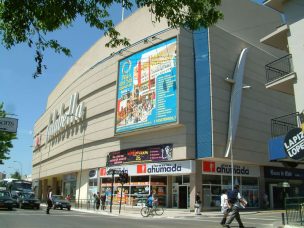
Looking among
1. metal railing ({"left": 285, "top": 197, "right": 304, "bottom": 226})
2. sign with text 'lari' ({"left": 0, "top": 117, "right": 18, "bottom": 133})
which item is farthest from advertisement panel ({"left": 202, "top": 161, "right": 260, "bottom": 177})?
metal railing ({"left": 285, "top": 197, "right": 304, "bottom": 226})

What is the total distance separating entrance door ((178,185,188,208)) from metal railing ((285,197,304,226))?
861 inches

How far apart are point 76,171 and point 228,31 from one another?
94.8 ft

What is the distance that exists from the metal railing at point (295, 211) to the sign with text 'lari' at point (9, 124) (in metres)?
13.4

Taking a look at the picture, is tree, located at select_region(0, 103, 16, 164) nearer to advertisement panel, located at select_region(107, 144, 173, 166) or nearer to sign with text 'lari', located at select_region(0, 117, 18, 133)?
advertisement panel, located at select_region(107, 144, 173, 166)

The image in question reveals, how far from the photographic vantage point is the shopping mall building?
36.4m

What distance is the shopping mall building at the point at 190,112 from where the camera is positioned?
3638 centimetres

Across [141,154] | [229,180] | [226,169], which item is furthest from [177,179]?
[229,180]

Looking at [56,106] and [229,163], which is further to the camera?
[56,106]

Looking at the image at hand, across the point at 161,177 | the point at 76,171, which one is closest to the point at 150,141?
the point at 161,177

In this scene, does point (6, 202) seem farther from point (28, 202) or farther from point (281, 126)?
point (281, 126)

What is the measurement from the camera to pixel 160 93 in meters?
37.8

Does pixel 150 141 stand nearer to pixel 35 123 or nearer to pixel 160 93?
pixel 160 93

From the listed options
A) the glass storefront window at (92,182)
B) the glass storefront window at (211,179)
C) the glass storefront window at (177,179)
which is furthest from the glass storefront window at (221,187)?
the glass storefront window at (92,182)

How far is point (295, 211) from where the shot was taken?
15.2 meters
